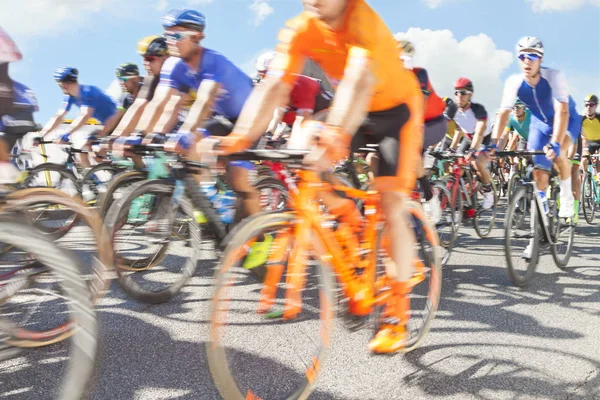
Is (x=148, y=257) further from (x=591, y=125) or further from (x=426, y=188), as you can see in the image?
(x=591, y=125)

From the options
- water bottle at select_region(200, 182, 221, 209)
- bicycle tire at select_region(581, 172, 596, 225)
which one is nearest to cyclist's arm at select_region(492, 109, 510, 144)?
water bottle at select_region(200, 182, 221, 209)

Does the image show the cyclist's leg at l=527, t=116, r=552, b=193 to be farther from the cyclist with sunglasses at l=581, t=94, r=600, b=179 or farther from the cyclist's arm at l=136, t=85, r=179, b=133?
the cyclist with sunglasses at l=581, t=94, r=600, b=179

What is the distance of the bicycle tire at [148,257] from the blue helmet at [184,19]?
1.38 metres

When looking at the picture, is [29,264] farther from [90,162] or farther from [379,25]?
[90,162]

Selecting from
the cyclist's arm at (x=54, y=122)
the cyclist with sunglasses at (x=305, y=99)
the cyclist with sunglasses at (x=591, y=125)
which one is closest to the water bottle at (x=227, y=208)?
the cyclist with sunglasses at (x=305, y=99)

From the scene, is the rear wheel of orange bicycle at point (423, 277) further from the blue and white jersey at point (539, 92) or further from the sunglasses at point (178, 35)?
the blue and white jersey at point (539, 92)

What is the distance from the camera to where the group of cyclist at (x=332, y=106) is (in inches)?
86.9

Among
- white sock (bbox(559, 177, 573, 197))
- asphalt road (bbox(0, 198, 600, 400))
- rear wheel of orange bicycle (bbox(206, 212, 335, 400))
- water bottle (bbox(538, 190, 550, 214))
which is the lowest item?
asphalt road (bbox(0, 198, 600, 400))

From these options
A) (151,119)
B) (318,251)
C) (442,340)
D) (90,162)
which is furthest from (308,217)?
(90,162)

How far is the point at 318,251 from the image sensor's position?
7.04 feet

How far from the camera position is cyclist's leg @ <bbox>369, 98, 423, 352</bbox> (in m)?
2.57

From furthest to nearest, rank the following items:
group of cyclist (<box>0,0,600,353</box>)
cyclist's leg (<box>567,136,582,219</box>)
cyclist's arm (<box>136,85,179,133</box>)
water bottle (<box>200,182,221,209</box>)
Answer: cyclist's leg (<box>567,136,582,219</box>) → cyclist's arm (<box>136,85,179,133</box>) → water bottle (<box>200,182,221,209</box>) → group of cyclist (<box>0,0,600,353</box>)

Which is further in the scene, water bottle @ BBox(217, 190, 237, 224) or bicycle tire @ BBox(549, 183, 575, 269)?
bicycle tire @ BBox(549, 183, 575, 269)

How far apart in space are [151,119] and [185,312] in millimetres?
1865
